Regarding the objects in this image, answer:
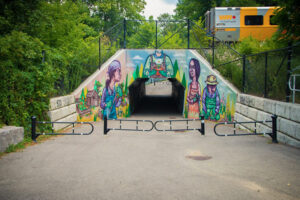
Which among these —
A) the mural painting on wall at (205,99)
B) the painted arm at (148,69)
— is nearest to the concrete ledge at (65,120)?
the painted arm at (148,69)

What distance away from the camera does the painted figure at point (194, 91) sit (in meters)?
17.2

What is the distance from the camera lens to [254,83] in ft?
39.4

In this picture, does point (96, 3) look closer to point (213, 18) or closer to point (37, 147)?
point (213, 18)

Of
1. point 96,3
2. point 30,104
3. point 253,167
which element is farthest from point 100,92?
point 96,3

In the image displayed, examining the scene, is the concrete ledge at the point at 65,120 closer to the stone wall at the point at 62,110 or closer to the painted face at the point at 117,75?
the stone wall at the point at 62,110

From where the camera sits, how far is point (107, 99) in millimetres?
16672

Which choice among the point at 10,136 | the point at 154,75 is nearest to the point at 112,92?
the point at 154,75

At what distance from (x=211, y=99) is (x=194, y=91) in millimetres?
1638

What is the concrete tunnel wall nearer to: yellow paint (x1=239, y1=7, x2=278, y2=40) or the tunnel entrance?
the tunnel entrance

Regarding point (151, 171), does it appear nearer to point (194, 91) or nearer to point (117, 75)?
point (194, 91)

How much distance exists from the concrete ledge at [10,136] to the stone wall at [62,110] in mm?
2147

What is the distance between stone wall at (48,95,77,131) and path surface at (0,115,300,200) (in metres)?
1.97

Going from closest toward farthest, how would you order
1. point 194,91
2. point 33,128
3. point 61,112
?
point 33,128
point 61,112
point 194,91

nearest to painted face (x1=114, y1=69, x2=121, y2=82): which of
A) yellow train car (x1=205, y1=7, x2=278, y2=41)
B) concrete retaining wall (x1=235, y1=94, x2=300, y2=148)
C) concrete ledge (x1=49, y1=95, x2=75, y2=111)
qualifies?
concrete ledge (x1=49, y1=95, x2=75, y2=111)
